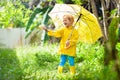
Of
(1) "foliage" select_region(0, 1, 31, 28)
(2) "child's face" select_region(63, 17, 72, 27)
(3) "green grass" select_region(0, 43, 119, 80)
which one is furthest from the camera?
(1) "foliage" select_region(0, 1, 31, 28)

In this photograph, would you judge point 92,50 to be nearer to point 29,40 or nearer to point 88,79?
point 29,40

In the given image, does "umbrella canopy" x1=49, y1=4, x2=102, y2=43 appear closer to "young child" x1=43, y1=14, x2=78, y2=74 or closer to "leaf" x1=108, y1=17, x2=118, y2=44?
"young child" x1=43, y1=14, x2=78, y2=74

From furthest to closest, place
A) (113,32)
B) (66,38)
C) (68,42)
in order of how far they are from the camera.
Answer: (66,38)
(68,42)
(113,32)

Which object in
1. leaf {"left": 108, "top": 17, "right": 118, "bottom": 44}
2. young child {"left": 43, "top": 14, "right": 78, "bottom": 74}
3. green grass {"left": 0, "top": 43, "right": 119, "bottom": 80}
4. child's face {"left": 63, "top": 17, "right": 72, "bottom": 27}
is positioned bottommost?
green grass {"left": 0, "top": 43, "right": 119, "bottom": 80}

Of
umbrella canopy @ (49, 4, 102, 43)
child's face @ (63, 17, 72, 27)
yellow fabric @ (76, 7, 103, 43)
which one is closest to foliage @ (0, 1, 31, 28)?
umbrella canopy @ (49, 4, 102, 43)

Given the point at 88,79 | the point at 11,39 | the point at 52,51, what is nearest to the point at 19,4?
the point at 11,39

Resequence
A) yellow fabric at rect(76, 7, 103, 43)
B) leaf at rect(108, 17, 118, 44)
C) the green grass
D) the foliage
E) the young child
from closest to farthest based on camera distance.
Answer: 1. leaf at rect(108, 17, 118, 44)
2. the green grass
3. the young child
4. yellow fabric at rect(76, 7, 103, 43)
5. the foliage

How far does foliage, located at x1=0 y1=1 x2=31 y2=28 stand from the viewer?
1717 centimetres

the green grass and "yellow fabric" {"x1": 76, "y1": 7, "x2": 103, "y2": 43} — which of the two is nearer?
the green grass

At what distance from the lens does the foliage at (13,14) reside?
1717cm

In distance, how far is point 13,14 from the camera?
18172 mm

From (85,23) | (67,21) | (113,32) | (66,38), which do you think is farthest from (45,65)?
(113,32)

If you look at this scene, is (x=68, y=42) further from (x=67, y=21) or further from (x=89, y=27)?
(x=89, y=27)

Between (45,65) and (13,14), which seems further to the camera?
(13,14)
